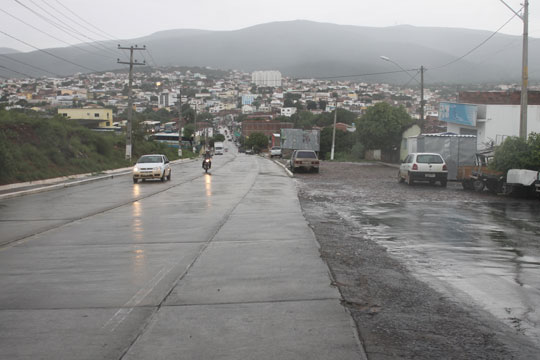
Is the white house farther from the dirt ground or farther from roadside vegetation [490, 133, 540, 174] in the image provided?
the dirt ground

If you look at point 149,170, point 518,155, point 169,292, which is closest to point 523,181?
point 518,155

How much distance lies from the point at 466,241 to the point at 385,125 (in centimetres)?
5775

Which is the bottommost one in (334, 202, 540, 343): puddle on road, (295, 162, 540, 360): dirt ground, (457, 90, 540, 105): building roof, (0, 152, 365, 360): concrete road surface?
(0, 152, 365, 360): concrete road surface

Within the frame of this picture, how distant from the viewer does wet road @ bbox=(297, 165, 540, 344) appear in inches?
265

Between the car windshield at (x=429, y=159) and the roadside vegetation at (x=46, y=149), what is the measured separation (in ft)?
64.2

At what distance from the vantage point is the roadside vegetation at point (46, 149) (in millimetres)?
29188

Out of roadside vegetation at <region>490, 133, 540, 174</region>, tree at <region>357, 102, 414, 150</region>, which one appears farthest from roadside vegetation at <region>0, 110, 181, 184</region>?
tree at <region>357, 102, 414, 150</region>

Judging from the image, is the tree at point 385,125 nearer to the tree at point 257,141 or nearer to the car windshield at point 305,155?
the car windshield at point 305,155

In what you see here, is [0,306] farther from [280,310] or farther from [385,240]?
[385,240]

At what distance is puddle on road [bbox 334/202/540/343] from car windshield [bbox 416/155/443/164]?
30.0 ft

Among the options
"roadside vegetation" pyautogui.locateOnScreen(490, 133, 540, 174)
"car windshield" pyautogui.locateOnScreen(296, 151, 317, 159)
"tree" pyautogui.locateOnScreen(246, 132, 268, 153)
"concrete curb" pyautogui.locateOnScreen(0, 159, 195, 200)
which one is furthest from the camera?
"tree" pyautogui.locateOnScreen(246, 132, 268, 153)

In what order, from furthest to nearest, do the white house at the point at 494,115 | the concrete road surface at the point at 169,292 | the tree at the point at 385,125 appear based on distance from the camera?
the tree at the point at 385,125 → the white house at the point at 494,115 → the concrete road surface at the point at 169,292

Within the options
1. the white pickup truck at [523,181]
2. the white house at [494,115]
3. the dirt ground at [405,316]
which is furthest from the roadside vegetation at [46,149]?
the white house at [494,115]

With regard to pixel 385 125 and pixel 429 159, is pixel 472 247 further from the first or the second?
pixel 385 125
